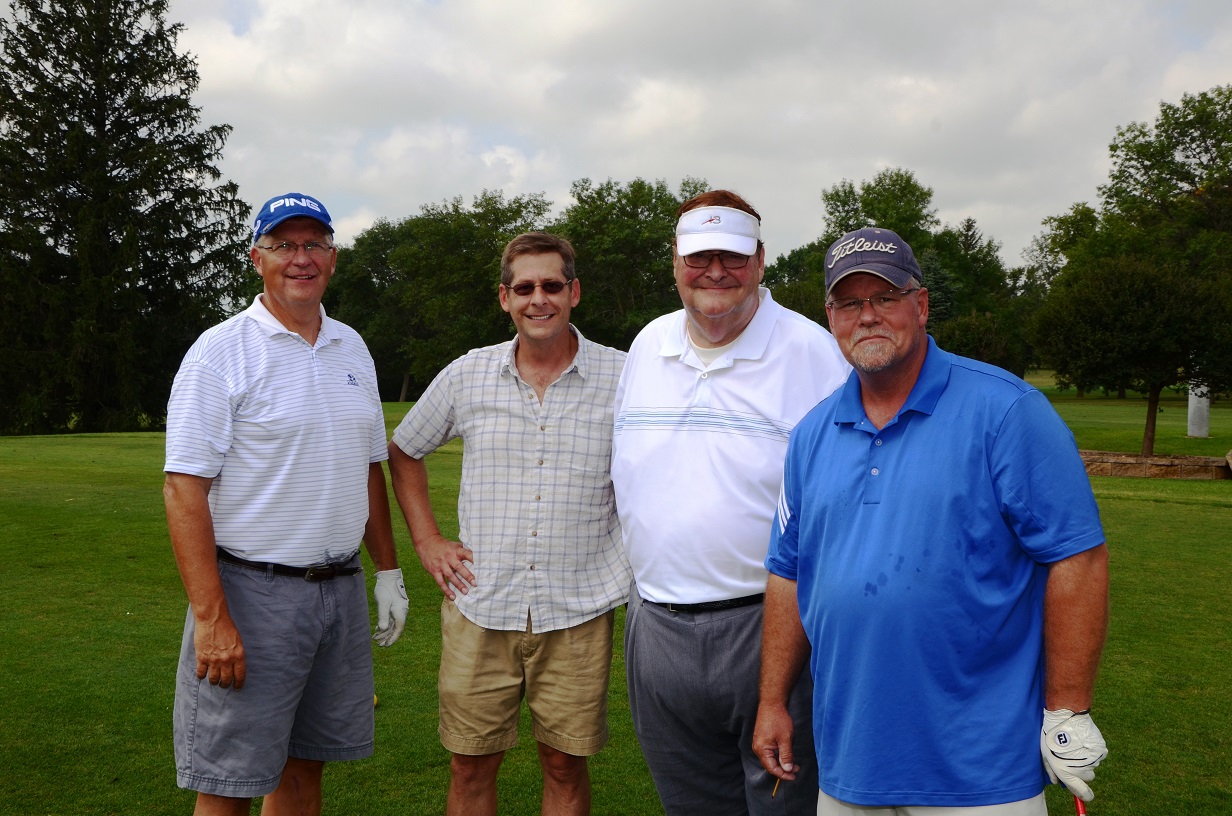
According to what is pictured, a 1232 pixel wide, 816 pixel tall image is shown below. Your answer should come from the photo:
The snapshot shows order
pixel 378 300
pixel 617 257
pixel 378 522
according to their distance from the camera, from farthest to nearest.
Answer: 1. pixel 378 300
2. pixel 617 257
3. pixel 378 522

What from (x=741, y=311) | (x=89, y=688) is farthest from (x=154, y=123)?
(x=741, y=311)

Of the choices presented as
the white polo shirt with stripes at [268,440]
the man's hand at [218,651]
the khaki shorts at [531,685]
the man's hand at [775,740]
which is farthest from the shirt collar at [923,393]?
the man's hand at [218,651]

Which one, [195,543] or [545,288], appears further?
[545,288]

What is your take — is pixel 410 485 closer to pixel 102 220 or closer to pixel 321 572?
pixel 321 572

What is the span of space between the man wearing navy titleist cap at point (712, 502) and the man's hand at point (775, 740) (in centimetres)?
10

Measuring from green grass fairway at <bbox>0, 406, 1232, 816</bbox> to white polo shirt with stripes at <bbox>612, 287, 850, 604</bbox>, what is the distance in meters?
1.51

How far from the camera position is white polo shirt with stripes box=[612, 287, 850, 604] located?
304 cm

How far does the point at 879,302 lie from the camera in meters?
2.64

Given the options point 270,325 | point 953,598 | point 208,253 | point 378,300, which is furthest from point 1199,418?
point 378,300

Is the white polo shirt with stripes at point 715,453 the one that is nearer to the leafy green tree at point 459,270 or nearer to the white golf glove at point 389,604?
the white golf glove at point 389,604

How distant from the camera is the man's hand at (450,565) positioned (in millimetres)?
3676

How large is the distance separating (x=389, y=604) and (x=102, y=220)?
39793mm

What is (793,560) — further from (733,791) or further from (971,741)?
(733,791)

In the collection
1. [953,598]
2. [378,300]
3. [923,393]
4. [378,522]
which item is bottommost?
[378,522]
